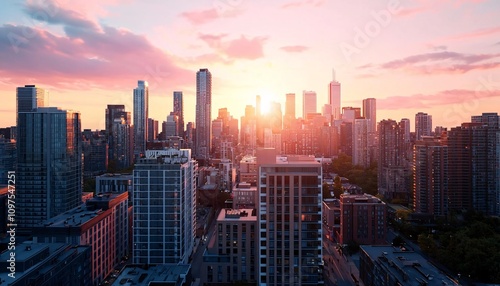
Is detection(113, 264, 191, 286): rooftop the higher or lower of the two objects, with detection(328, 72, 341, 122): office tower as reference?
lower

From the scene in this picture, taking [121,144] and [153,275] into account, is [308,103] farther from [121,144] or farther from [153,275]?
[153,275]

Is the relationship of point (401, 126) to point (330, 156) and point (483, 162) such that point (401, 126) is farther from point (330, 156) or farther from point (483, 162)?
point (330, 156)

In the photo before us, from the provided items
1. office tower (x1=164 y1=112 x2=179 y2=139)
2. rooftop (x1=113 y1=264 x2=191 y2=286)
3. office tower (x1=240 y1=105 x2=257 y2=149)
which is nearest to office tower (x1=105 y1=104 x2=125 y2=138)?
office tower (x1=164 y1=112 x2=179 y2=139)

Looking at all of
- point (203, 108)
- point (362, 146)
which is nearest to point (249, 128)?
point (203, 108)

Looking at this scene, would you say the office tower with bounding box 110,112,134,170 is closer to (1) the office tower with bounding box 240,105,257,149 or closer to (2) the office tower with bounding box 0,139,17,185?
(2) the office tower with bounding box 0,139,17,185

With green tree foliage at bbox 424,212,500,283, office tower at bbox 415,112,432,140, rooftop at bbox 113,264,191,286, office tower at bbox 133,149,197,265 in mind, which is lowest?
green tree foliage at bbox 424,212,500,283

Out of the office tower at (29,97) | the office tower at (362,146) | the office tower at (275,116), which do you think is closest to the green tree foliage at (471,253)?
the office tower at (29,97)
